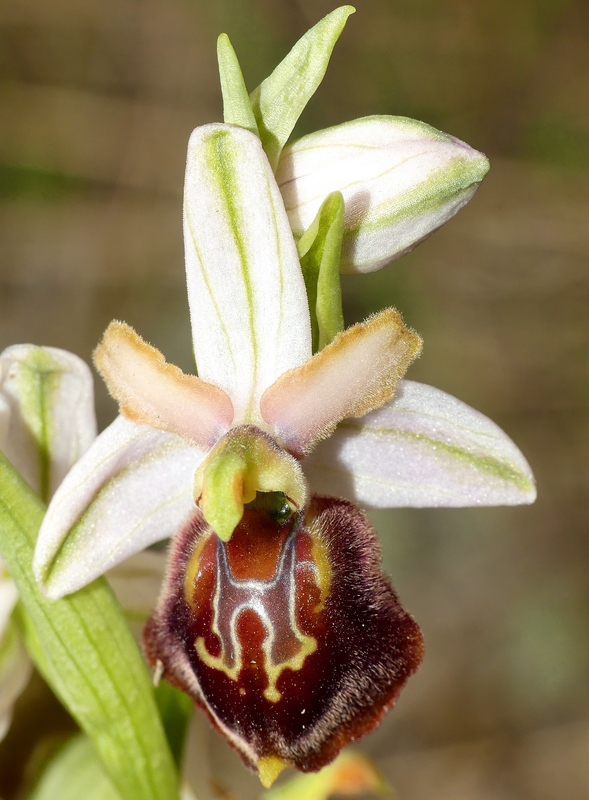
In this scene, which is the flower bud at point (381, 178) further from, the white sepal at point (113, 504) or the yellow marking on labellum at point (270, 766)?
the yellow marking on labellum at point (270, 766)

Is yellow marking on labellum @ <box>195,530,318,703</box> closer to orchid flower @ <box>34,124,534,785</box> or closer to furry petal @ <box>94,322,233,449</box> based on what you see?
orchid flower @ <box>34,124,534,785</box>

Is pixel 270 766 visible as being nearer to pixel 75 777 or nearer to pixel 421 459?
pixel 421 459

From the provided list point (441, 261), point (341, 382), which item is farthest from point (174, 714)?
point (441, 261)

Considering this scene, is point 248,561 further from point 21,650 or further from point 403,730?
point 403,730

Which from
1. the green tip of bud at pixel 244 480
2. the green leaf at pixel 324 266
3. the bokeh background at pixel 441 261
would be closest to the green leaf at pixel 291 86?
the green leaf at pixel 324 266

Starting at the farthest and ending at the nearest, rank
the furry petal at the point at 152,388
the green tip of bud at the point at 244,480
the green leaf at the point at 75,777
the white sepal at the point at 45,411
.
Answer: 1. the green leaf at the point at 75,777
2. the white sepal at the point at 45,411
3. the furry petal at the point at 152,388
4. the green tip of bud at the point at 244,480
